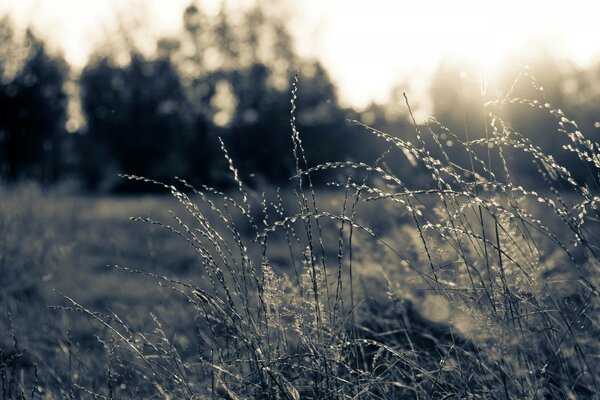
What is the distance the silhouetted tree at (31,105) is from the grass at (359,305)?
18.7 m

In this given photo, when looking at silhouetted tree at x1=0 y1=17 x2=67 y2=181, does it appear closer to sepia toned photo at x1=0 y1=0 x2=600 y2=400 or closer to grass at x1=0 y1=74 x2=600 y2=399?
sepia toned photo at x1=0 y1=0 x2=600 y2=400

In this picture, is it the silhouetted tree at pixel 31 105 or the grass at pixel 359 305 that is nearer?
the grass at pixel 359 305

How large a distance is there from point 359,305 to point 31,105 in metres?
30.8

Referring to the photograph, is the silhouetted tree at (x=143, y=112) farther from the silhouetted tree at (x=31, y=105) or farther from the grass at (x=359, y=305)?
the grass at (x=359, y=305)

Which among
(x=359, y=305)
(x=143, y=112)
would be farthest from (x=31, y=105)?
(x=359, y=305)

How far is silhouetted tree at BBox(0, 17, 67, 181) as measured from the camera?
1013 inches

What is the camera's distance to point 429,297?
3271 millimetres

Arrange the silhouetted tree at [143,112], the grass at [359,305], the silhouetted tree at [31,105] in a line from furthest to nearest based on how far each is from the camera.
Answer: the silhouetted tree at [143,112] < the silhouetted tree at [31,105] < the grass at [359,305]

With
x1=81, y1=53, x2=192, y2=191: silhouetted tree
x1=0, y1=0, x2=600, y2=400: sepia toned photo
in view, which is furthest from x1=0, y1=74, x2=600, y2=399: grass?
x1=81, y1=53, x2=192, y2=191: silhouetted tree

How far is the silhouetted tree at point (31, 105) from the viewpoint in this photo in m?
25.7

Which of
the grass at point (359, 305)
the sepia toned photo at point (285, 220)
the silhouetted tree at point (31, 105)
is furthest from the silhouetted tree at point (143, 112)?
the grass at point (359, 305)

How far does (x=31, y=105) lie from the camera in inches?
1220

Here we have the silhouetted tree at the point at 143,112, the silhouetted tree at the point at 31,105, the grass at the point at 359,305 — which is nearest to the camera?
the grass at the point at 359,305

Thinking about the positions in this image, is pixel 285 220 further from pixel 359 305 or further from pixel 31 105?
pixel 31 105
